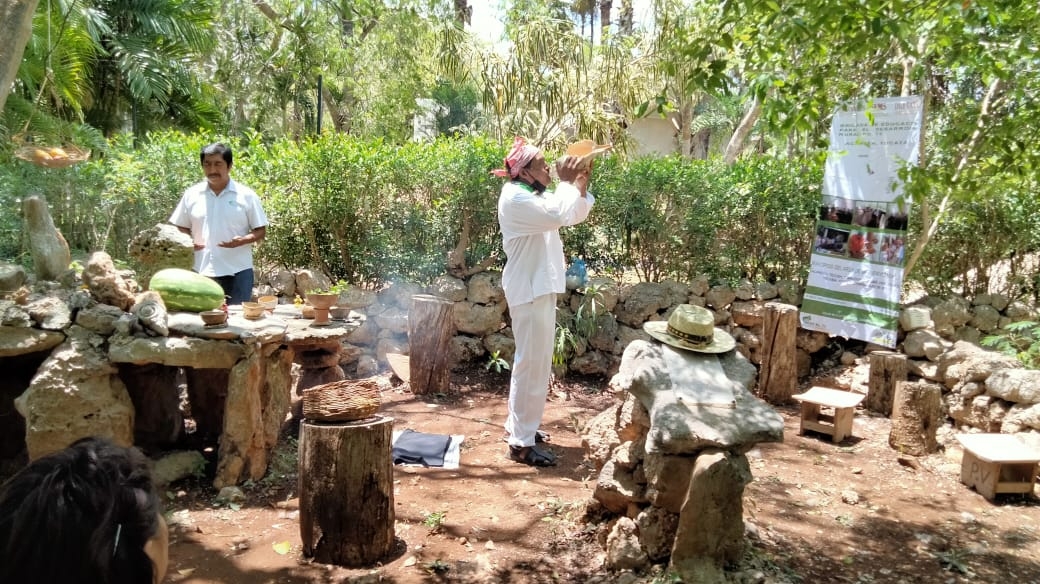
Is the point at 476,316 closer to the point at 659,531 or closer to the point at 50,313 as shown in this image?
the point at 50,313

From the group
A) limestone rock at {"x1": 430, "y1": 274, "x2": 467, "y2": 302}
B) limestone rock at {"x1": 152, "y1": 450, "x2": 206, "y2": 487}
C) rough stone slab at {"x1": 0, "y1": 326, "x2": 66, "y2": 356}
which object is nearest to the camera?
rough stone slab at {"x1": 0, "y1": 326, "x2": 66, "y2": 356}

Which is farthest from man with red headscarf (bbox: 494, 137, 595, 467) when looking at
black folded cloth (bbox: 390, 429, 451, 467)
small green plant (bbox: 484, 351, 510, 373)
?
small green plant (bbox: 484, 351, 510, 373)

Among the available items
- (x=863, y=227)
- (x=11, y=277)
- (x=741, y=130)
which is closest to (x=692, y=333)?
(x=11, y=277)

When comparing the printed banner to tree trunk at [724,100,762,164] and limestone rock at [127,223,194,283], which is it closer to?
tree trunk at [724,100,762,164]

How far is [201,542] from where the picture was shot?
3.56 metres

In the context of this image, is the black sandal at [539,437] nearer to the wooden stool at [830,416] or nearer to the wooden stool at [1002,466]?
the wooden stool at [830,416]

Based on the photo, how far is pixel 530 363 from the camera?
15.6 feet

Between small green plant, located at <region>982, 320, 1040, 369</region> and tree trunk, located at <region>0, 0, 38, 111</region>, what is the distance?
277 inches

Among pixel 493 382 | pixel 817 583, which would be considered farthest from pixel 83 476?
pixel 493 382

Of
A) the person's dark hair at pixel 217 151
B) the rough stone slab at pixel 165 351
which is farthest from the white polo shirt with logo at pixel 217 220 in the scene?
the rough stone slab at pixel 165 351

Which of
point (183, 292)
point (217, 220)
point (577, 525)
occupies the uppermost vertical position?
point (217, 220)

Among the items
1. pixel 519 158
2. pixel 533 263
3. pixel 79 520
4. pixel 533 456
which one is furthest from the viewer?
pixel 533 456

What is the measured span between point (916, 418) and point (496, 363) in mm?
3797

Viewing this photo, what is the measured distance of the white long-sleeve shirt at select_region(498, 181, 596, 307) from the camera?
4.48 m
